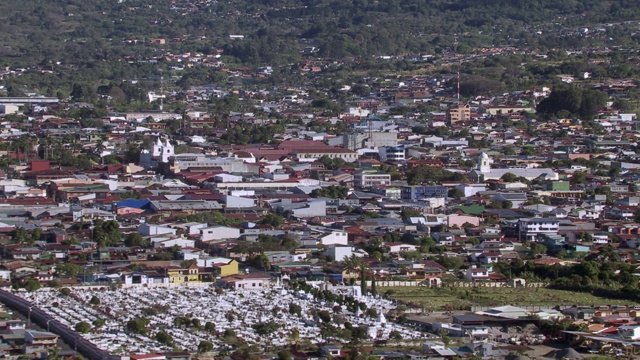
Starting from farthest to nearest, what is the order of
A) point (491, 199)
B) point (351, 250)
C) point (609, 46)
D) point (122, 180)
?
1. point (609, 46)
2. point (122, 180)
3. point (491, 199)
4. point (351, 250)

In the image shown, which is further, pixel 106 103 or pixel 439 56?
pixel 439 56

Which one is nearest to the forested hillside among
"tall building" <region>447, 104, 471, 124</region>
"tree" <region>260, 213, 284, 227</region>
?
"tall building" <region>447, 104, 471, 124</region>

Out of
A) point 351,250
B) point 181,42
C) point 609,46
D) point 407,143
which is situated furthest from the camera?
point 181,42

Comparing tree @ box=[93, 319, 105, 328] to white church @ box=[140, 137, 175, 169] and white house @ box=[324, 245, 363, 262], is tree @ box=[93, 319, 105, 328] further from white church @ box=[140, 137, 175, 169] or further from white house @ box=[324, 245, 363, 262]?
white church @ box=[140, 137, 175, 169]

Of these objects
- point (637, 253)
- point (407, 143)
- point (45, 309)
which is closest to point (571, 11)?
point (407, 143)

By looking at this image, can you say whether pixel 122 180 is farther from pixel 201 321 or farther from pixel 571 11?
pixel 571 11
